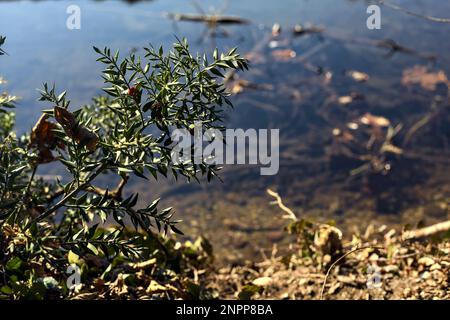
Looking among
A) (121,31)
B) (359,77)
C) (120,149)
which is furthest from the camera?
(121,31)

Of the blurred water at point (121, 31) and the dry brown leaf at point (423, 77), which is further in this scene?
the blurred water at point (121, 31)

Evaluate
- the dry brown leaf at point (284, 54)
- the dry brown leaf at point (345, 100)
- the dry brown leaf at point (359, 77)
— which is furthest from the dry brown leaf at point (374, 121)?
the dry brown leaf at point (284, 54)

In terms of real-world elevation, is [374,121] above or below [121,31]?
below

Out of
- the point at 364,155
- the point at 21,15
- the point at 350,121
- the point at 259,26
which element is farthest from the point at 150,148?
the point at 21,15

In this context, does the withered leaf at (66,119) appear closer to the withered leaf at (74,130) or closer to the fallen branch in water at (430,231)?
the withered leaf at (74,130)

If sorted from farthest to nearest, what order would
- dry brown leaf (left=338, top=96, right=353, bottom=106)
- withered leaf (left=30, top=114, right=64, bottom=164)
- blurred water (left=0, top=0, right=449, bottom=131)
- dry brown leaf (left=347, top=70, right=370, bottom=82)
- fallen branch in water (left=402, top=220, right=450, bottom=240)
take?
blurred water (left=0, top=0, right=449, bottom=131), dry brown leaf (left=347, top=70, right=370, bottom=82), dry brown leaf (left=338, top=96, right=353, bottom=106), fallen branch in water (left=402, top=220, right=450, bottom=240), withered leaf (left=30, top=114, right=64, bottom=164)

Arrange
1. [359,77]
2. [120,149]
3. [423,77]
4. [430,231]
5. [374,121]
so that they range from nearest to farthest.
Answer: [120,149], [430,231], [374,121], [359,77], [423,77]

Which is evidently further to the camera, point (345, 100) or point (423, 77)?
point (423, 77)

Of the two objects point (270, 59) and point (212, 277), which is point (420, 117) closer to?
point (270, 59)

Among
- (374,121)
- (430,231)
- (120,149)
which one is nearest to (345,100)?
(374,121)

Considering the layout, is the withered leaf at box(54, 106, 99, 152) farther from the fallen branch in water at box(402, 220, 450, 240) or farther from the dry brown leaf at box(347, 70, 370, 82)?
the dry brown leaf at box(347, 70, 370, 82)

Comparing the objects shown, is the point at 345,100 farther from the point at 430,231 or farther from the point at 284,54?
the point at 430,231

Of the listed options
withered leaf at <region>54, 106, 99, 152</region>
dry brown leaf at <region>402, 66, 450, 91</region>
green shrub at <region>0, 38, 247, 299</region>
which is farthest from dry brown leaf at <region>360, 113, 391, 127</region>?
withered leaf at <region>54, 106, 99, 152</region>

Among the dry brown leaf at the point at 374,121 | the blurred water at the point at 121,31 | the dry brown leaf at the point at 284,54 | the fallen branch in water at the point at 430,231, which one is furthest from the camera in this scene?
the blurred water at the point at 121,31
